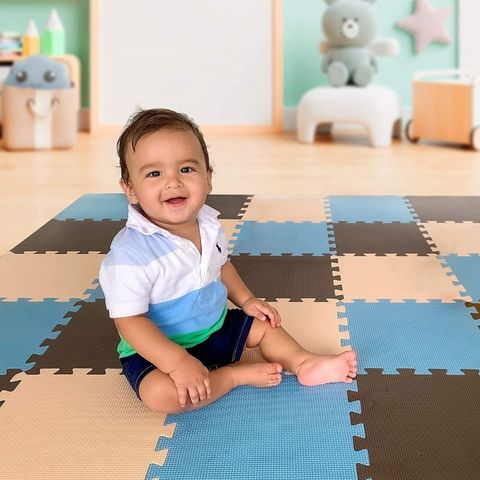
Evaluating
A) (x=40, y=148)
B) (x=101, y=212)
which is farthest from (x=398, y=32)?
(x=101, y=212)

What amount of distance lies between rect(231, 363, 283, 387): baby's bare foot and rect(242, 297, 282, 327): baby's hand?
100mm

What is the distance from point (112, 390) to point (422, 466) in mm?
429

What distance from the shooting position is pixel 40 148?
3482 millimetres

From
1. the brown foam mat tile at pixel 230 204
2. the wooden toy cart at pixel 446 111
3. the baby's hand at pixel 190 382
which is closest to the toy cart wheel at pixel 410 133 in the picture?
the wooden toy cart at pixel 446 111

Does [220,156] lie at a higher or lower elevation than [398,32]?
lower

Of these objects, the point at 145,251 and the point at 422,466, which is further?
the point at 145,251

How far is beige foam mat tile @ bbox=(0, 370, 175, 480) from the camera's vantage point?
2.79ft

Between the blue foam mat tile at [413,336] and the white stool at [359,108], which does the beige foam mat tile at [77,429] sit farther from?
the white stool at [359,108]

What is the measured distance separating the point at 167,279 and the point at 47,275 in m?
0.61

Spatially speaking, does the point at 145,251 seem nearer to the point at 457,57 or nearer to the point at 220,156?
the point at 220,156

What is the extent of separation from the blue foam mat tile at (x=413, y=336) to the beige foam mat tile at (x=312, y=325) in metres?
0.02

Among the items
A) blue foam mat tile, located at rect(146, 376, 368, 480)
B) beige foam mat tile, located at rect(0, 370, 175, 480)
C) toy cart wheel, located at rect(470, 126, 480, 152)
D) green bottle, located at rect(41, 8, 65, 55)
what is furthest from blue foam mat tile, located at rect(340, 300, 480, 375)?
green bottle, located at rect(41, 8, 65, 55)

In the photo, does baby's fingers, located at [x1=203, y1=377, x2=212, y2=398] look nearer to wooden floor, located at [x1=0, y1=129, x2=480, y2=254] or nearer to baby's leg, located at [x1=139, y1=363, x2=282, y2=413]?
baby's leg, located at [x1=139, y1=363, x2=282, y2=413]

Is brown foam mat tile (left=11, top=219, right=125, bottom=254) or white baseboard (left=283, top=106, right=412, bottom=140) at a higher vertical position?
white baseboard (left=283, top=106, right=412, bottom=140)
